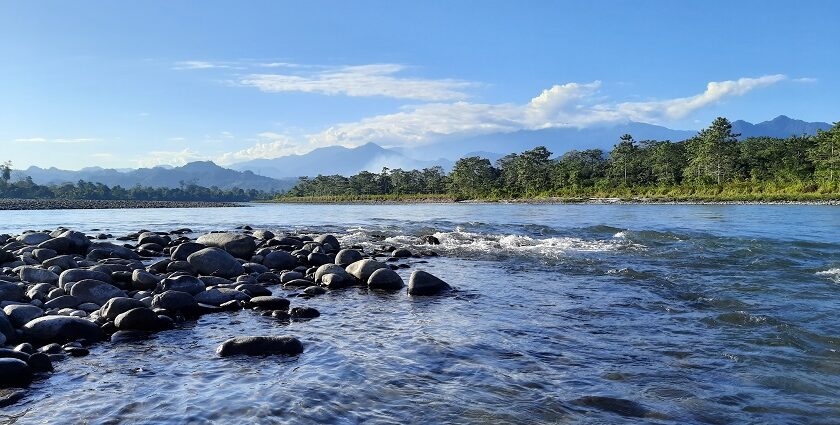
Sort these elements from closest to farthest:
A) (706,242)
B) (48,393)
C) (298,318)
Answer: (48,393), (298,318), (706,242)

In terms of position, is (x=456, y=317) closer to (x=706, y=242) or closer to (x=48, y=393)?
(x=48, y=393)

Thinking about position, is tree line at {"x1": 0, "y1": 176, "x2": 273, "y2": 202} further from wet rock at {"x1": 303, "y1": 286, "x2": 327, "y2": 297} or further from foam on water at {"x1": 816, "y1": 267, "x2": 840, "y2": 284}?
foam on water at {"x1": 816, "y1": 267, "x2": 840, "y2": 284}

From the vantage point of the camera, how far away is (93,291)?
9820mm

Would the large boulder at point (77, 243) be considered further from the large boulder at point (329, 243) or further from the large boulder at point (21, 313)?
the large boulder at point (21, 313)

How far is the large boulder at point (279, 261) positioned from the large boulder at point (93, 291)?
5.29 meters

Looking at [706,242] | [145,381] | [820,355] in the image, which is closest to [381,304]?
[145,381]

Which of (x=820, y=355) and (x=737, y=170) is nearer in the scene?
(x=820, y=355)

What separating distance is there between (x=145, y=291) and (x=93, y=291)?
42.0 inches

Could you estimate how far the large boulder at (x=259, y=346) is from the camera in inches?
279

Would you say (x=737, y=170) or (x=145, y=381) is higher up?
(x=737, y=170)

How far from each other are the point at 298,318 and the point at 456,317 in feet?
8.76

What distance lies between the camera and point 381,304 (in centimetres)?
1048

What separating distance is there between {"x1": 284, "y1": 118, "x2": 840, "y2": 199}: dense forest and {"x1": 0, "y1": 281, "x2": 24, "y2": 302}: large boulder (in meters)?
65.8

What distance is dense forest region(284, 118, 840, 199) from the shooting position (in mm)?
65806
